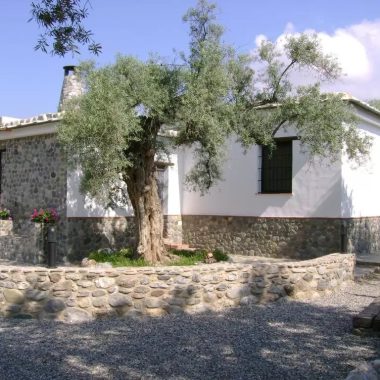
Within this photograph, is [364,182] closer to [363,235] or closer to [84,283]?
[363,235]

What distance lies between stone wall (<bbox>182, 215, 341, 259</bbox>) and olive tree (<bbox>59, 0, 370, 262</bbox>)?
3.05 metres

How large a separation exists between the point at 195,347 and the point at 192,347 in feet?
0.10

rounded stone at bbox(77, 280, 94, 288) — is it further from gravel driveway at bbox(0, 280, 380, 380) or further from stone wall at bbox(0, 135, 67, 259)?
stone wall at bbox(0, 135, 67, 259)

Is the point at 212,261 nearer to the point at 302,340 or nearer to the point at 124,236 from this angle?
the point at 124,236

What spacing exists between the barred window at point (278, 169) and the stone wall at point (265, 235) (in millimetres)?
825

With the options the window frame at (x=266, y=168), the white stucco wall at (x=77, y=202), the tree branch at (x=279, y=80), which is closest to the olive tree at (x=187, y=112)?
the tree branch at (x=279, y=80)

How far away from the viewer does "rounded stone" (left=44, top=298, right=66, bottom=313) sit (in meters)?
6.81

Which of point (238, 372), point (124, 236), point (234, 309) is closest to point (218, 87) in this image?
point (234, 309)

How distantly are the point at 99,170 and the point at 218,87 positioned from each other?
7.76 feet

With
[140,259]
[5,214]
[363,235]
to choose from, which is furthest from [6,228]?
[363,235]

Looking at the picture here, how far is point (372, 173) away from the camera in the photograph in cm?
1377

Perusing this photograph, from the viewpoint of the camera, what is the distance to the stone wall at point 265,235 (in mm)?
12438

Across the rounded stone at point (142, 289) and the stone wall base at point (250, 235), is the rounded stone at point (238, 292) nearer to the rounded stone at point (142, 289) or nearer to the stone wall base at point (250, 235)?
the rounded stone at point (142, 289)

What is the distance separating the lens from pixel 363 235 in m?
13.2
